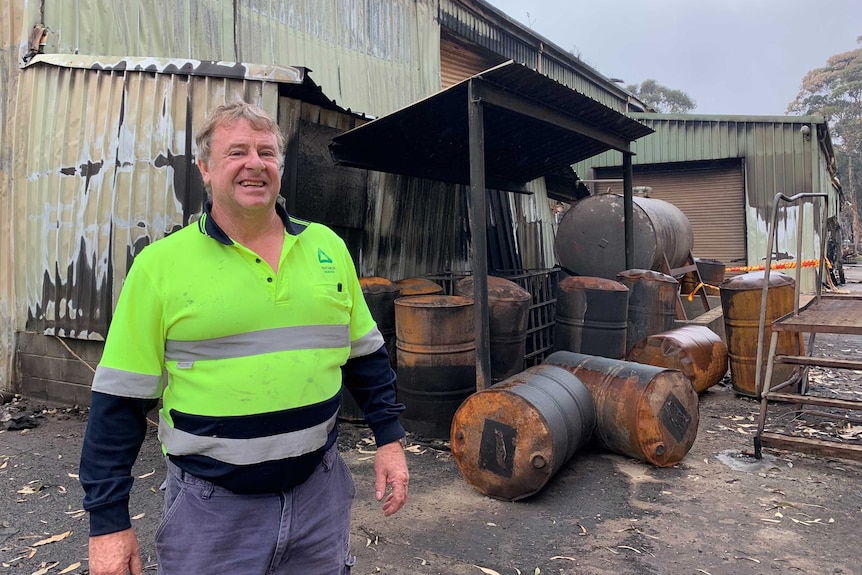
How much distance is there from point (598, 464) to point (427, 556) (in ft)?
6.73

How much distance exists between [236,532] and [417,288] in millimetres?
4579

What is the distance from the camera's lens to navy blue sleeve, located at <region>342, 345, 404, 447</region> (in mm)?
2211

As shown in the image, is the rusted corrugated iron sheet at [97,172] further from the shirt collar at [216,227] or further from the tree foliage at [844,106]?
the tree foliage at [844,106]

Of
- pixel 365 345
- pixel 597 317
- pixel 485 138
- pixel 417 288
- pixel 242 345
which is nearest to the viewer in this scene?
pixel 242 345

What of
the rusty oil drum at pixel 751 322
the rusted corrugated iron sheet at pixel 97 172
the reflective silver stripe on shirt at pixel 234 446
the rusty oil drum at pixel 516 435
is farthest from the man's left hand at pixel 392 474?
the rusty oil drum at pixel 751 322

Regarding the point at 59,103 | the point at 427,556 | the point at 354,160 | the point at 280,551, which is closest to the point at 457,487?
the point at 427,556

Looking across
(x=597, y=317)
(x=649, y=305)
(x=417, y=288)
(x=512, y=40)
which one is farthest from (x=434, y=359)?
(x=512, y=40)

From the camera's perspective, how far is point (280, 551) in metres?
1.77

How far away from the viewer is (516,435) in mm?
4113

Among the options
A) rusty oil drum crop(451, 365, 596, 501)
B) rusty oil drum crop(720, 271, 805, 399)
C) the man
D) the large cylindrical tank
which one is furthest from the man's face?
the large cylindrical tank

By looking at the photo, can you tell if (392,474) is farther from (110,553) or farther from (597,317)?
(597,317)

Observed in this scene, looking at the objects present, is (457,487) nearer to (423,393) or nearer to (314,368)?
(423,393)

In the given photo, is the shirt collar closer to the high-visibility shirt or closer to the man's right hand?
the high-visibility shirt

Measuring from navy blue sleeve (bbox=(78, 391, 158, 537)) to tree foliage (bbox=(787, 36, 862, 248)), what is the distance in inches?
2260
